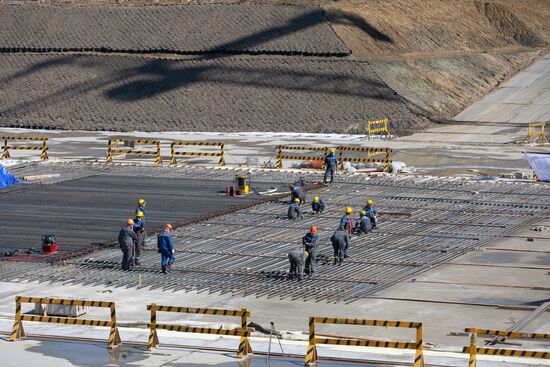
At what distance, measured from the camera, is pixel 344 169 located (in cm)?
5759

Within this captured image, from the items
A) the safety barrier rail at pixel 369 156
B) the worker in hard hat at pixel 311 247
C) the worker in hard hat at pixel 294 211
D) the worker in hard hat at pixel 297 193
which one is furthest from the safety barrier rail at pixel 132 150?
the worker in hard hat at pixel 311 247

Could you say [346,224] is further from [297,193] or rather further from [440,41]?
[440,41]

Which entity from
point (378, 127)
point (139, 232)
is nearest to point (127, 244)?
point (139, 232)

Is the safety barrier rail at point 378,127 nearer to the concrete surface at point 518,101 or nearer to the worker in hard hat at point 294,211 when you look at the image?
the concrete surface at point 518,101

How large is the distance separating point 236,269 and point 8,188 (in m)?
18.2

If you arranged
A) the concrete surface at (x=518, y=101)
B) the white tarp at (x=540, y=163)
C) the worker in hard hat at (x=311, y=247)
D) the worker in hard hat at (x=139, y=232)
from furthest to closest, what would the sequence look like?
1. the concrete surface at (x=518, y=101)
2. the white tarp at (x=540, y=163)
3. the worker in hard hat at (x=139, y=232)
4. the worker in hard hat at (x=311, y=247)

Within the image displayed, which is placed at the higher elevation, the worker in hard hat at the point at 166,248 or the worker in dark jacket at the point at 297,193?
the worker in dark jacket at the point at 297,193

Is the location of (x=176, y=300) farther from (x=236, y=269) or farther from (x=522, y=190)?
(x=522, y=190)

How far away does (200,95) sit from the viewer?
252 feet

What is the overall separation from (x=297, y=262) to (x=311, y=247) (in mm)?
640

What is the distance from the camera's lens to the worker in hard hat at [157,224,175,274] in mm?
35125

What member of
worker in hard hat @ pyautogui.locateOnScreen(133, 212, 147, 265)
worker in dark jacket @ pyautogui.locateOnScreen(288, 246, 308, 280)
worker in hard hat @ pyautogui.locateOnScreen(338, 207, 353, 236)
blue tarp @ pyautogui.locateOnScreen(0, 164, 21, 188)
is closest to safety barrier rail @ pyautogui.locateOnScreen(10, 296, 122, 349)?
worker in dark jacket @ pyautogui.locateOnScreen(288, 246, 308, 280)

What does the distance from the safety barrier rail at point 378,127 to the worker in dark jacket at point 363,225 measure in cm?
2715

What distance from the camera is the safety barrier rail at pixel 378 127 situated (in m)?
69.9
